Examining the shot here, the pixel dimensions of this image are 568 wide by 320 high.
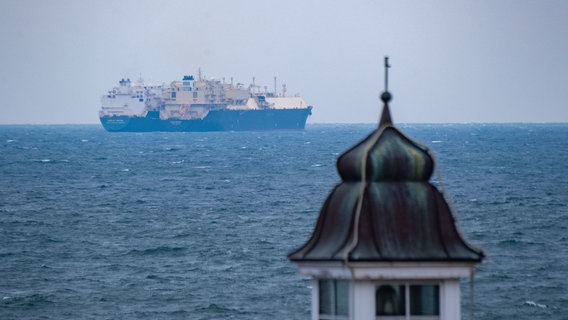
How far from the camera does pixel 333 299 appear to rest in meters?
5.69

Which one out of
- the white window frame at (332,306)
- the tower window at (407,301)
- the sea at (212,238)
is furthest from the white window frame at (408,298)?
the sea at (212,238)

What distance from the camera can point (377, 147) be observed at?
577 cm

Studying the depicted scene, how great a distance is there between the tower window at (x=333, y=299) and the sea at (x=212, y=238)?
0.85 metres

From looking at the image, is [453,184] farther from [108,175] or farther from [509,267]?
[509,267]

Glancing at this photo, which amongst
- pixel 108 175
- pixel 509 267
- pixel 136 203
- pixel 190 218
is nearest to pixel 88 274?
pixel 509 267

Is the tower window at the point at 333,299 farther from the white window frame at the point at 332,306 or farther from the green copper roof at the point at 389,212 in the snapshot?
the green copper roof at the point at 389,212

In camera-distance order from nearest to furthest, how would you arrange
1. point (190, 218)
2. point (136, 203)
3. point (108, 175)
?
point (190, 218)
point (136, 203)
point (108, 175)

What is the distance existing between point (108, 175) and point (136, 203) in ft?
93.9

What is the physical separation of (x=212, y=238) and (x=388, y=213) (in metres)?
49.8

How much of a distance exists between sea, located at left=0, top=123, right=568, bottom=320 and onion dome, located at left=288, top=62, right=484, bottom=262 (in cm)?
66

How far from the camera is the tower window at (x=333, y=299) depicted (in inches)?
221

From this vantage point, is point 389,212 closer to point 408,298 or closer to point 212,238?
point 408,298

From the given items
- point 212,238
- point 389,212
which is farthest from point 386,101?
point 212,238

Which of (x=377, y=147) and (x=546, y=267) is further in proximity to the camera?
(x=546, y=267)
